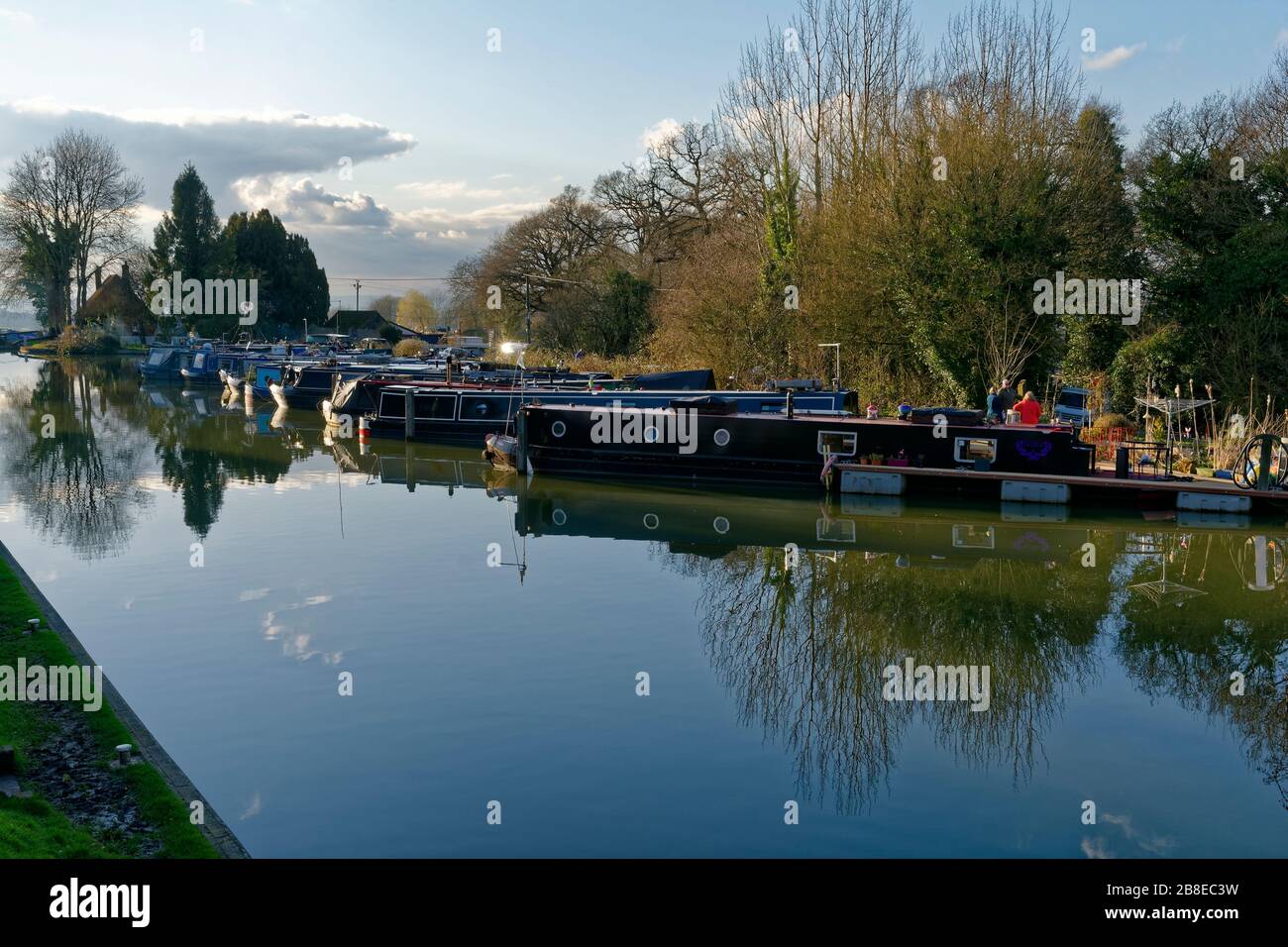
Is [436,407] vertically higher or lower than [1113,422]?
higher

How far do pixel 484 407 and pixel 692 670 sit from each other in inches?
763

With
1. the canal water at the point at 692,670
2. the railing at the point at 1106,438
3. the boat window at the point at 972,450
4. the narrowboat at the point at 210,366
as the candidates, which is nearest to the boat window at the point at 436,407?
the canal water at the point at 692,670

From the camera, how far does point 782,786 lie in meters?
7.48

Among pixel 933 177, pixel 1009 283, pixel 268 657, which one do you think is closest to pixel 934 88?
pixel 933 177

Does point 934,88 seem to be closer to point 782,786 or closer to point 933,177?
point 933,177

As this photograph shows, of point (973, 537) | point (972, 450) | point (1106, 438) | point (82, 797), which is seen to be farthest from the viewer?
point (1106, 438)

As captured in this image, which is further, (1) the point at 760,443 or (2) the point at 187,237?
(2) the point at 187,237

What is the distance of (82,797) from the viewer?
6.46 m

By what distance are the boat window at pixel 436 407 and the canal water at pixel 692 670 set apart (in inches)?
379

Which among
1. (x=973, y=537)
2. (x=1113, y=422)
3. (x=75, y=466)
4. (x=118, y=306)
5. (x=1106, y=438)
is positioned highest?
(x=118, y=306)

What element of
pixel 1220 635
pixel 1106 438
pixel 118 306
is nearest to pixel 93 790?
pixel 1220 635

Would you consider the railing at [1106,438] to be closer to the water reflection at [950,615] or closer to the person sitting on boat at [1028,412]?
the person sitting on boat at [1028,412]

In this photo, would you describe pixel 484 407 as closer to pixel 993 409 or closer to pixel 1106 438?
pixel 993 409

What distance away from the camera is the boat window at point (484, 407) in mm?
28078
